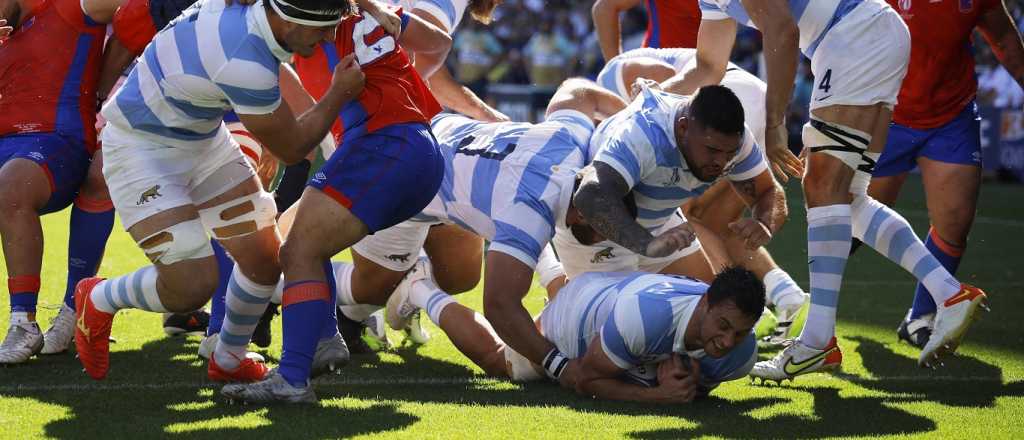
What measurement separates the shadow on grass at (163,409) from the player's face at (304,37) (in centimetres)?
126

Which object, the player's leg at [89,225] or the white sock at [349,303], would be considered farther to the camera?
the white sock at [349,303]

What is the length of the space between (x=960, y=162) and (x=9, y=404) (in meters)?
4.69

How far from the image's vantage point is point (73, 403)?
4742mm

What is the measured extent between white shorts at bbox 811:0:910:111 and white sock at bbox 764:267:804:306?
4.08 feet

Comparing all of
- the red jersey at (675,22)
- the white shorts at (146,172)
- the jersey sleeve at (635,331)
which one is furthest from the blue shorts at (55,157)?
the red jersey at (675,22)

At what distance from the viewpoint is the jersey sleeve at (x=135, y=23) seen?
229 inches

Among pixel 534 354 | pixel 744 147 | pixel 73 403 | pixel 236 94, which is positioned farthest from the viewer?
pixel 744 147

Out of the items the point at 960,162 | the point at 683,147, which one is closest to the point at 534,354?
the point at 683,147

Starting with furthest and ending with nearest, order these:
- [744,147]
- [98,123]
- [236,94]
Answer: [98,123] → [744,147] → [236,94]

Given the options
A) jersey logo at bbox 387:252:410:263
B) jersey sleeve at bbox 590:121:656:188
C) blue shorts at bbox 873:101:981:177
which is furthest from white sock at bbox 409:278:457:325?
blue shorts at bbox 873:101:981:177

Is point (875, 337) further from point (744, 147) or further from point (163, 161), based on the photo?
point (163, 161)

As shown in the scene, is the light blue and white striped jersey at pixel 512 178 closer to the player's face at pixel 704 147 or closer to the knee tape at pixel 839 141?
the player's face at pixel 704 147

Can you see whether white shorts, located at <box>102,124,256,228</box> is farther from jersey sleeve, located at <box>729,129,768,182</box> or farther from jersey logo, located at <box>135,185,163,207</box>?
jersey sleeve, located at <box>729,129,768,182</box>

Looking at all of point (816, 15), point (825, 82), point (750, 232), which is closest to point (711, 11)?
point (816, 15)
